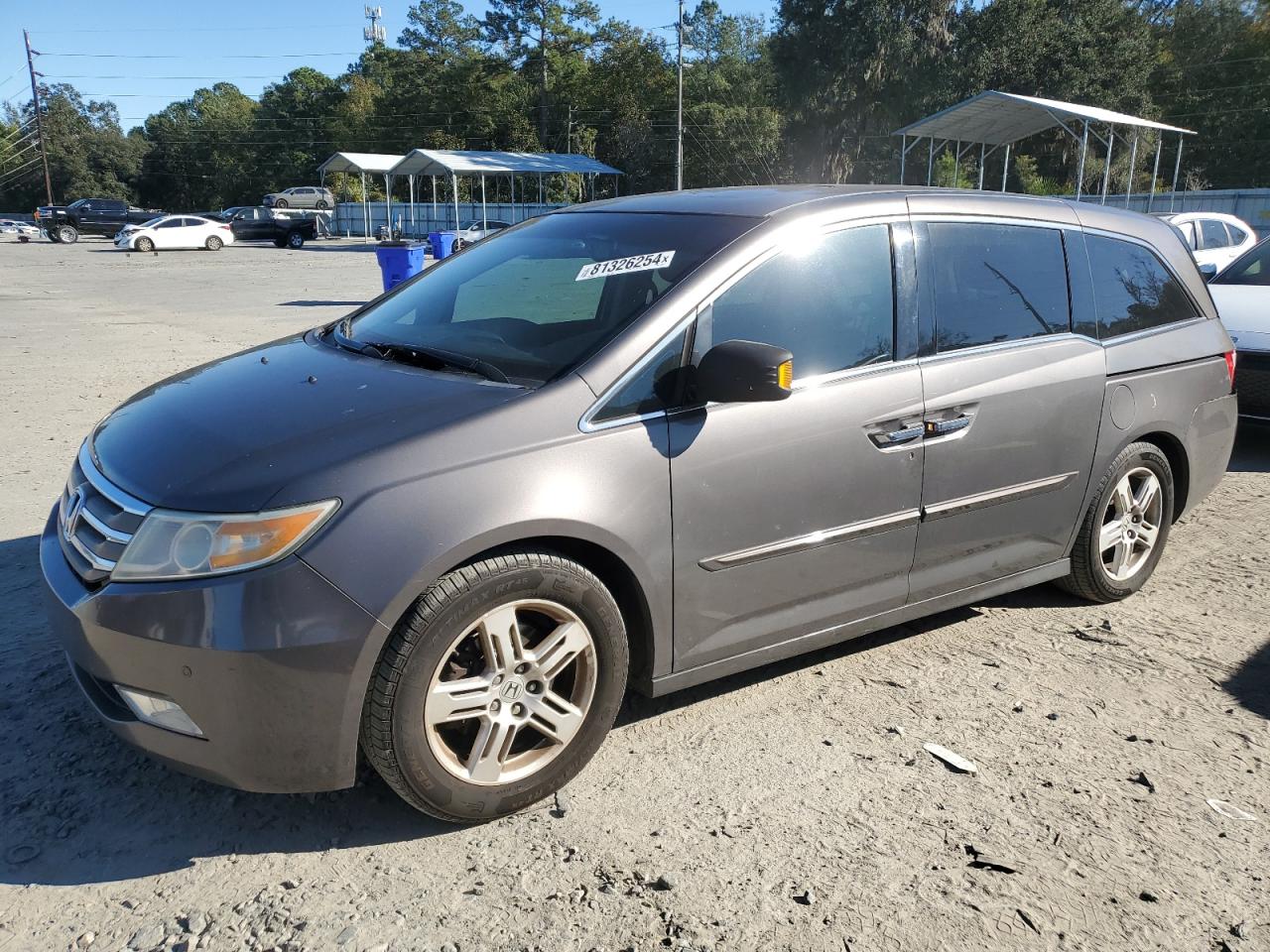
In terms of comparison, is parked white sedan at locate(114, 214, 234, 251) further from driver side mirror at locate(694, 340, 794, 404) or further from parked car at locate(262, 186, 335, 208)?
driver side mirror at locate(694, 340, 794, 404)

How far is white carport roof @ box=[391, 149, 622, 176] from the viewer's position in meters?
41.8

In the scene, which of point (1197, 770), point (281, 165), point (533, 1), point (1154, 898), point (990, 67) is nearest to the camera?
point (1154, 898)

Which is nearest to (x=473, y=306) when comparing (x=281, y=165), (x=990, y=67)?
(x=990, y=67)

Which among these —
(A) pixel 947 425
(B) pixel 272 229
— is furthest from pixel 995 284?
(B) pixel 272 229

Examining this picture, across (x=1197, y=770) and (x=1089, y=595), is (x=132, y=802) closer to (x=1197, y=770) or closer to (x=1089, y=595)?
(x=1197, y=770)

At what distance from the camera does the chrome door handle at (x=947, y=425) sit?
138 inches

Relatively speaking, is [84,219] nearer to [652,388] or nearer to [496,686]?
[652,388]

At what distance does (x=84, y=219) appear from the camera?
44.3 metres

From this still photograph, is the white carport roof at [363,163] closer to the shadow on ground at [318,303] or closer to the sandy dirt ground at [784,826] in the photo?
the shadow on ground at [318,303]

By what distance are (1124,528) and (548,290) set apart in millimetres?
2754

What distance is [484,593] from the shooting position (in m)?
2.63

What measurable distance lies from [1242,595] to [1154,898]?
2.56 m

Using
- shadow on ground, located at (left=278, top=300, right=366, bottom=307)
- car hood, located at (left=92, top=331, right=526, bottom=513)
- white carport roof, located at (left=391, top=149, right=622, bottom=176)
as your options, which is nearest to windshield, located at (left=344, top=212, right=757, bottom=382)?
car hood, located at (left=92, top=331, right=526, bottom=513)

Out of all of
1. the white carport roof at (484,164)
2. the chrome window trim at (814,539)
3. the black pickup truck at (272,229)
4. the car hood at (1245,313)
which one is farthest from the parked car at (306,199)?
the chrome window trim at (814,539)
